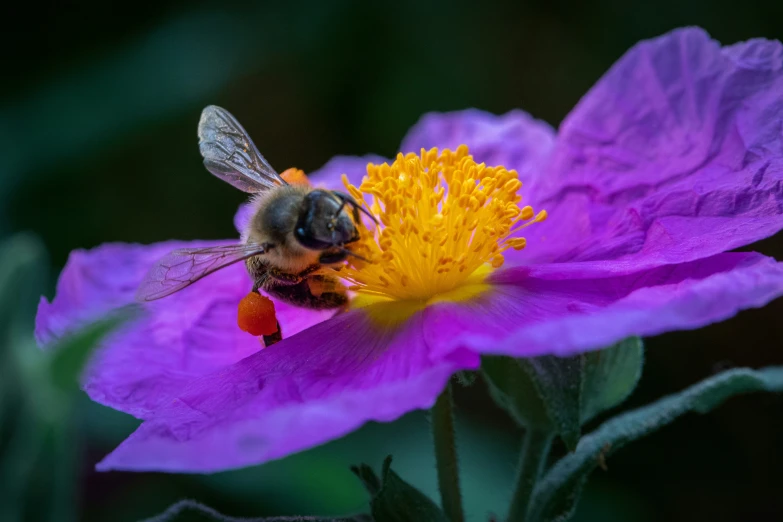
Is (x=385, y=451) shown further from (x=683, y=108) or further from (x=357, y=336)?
(x=683, y=108)

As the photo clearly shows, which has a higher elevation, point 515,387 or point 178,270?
point 178,270

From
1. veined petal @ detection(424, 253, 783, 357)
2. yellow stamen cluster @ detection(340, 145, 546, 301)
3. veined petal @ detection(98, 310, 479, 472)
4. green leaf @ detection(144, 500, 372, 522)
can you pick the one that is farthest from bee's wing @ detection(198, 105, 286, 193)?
green leaf @ detection(144, 500, 372, 522)

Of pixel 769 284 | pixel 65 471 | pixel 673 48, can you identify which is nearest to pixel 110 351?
pixel 65 471

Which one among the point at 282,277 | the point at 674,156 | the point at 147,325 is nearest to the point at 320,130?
the point at 147,325

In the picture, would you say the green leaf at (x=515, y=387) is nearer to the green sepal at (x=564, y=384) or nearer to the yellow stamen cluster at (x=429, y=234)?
the green sepal at (x=564, y=384)

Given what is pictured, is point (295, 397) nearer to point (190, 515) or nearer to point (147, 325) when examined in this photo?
point (190, 515)
